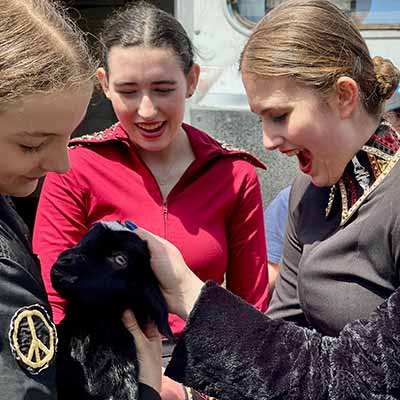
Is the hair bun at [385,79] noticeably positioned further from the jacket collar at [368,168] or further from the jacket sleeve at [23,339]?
the jacket sleeve at [23,339]

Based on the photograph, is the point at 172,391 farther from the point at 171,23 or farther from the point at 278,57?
the point at 171,23

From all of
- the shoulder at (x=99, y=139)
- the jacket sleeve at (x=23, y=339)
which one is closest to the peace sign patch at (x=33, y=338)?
the jacket sleeve at (x=23, y=339)

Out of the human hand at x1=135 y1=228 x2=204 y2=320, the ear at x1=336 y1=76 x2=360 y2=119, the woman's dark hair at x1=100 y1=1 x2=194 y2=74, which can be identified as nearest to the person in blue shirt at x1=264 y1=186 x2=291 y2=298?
the woman's dark hair at x1=100 y1=1 x2=194 y2=74

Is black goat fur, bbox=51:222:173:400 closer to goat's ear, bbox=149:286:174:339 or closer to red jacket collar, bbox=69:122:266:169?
goat's ear, bbox=149:286:174:339

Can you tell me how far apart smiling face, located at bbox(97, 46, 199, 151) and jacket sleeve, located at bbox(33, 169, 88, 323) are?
27 cm

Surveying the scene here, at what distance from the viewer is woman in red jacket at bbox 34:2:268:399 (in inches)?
90.4

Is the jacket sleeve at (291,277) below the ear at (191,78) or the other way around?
below

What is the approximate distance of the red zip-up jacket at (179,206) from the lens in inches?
89.7

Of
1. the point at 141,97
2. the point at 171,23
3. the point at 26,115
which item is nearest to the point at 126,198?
the point at 141,97

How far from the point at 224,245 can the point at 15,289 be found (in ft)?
3.87

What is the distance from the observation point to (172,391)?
6.20 ft

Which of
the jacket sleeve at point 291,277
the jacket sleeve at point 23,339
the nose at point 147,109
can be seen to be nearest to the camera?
the jacket sleeve at point 23,339

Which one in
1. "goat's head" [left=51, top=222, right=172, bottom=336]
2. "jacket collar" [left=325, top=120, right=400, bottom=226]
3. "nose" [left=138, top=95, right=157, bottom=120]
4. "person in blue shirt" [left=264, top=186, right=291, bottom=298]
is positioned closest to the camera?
"goat's head" [left=51, top=222, right=172, bottom=336]

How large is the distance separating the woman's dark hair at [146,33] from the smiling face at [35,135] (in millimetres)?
965
